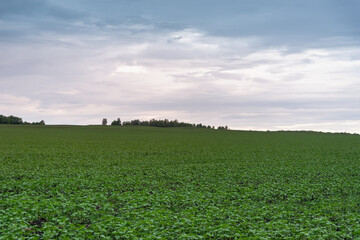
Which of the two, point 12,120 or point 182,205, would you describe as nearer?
point 182,205

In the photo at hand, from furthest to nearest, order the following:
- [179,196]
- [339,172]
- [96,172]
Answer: [339,172] < [96,172] < [179,196]

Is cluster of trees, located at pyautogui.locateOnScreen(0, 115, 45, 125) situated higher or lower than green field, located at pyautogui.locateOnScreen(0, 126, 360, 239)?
higher

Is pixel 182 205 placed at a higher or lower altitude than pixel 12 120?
lower

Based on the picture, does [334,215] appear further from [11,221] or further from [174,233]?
[11,221]

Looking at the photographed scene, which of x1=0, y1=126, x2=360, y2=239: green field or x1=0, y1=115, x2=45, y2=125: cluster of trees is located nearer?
x1=0, y1=126, x2=360, y2=239: green field

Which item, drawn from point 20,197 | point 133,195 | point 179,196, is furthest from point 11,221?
point 179,196

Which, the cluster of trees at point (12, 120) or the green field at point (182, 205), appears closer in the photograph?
the green field at point (182, 205)

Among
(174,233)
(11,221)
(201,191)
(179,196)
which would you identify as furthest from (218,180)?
(11,221)

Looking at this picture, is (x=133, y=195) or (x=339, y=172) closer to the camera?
(x=133, y=195)

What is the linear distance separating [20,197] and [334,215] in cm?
1447

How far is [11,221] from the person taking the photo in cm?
1180


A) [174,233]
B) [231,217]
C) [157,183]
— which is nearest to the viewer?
[174,233]

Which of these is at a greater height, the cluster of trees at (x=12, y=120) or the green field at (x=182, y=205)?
the cluster of trees at (x=12, y=120)

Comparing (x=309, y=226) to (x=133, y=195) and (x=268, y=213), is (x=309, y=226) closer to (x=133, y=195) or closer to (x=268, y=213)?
(x=268, y=213)
